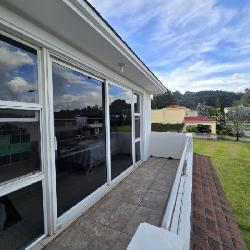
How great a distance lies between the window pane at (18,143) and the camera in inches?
87.4

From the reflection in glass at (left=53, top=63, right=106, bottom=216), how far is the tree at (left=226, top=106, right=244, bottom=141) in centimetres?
2521

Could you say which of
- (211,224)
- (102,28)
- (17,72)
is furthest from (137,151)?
(17,72)

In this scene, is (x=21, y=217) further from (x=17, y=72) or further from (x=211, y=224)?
(x=211, y=224)

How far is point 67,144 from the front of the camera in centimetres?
320

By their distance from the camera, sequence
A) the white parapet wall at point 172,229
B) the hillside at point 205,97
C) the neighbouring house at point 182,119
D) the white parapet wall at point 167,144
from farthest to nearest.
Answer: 1. the hillside at point 205,97
2. the neighbouring house at point 182,119
3. the white parapet wall at point 167,144
4. the white parapet wall at point 172,229

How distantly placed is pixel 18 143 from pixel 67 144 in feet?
2.92

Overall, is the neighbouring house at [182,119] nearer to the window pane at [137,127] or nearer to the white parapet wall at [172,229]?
the window pane at [137,127]

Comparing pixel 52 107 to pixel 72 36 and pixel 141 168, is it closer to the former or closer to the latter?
pixel 72 36

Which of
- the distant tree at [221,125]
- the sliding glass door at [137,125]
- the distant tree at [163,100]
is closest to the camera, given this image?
the sliding glass door at [137,125]

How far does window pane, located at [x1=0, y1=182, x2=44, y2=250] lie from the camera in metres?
2.37

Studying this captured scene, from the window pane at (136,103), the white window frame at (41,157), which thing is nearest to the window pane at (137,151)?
the window pane at (136,103)

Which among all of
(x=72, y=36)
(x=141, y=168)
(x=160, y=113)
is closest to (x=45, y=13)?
(x=72, y=36)

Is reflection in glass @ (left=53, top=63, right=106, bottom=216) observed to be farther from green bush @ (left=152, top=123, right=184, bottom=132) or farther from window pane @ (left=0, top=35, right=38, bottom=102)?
green bush @ (left=152, top=123, right=184, bottom=132)

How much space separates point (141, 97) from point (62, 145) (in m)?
4.79
